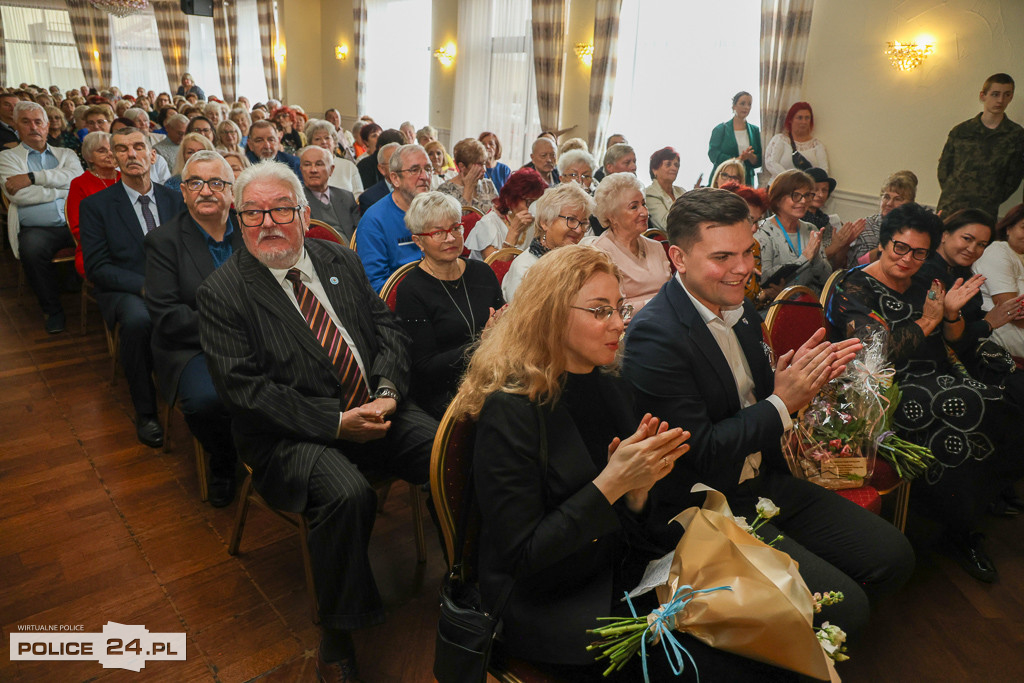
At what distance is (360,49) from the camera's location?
Answer: 46.5ft

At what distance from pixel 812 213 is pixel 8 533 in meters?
4.79

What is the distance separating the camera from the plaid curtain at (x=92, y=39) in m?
17.2

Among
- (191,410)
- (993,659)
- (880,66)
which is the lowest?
(993,659)

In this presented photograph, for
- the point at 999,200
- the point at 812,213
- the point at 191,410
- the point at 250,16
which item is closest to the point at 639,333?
the point at 191,410

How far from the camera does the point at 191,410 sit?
2586 mm

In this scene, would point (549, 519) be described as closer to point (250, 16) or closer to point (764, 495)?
point (764, 495)

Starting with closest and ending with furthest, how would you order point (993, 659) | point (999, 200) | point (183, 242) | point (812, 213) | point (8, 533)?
point (993, 659) → point (8, 533) → point (183, 242) → point (812, 213) → point (999, 200)

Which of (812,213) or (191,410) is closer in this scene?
(191,410)

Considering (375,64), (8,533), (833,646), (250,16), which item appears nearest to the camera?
(833,646)

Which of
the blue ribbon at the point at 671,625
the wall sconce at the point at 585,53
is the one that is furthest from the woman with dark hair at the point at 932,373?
the wall sconce at the point at 585,53

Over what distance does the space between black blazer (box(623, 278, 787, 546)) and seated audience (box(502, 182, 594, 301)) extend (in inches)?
44.4

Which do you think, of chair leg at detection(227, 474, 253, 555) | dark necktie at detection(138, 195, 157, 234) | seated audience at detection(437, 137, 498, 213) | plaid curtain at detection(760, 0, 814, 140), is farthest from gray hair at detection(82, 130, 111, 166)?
plaid curtain at detection(760, 0, 814, 140)

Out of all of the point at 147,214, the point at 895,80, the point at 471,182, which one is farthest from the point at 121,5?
the point at 895,80

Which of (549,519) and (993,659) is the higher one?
(549,519)
